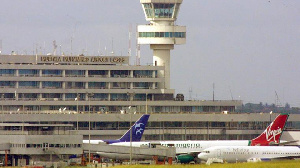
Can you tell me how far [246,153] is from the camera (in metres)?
186

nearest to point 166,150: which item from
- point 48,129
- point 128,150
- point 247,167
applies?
point 128,150

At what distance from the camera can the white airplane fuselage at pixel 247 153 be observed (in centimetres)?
18425

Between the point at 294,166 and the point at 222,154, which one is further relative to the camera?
the point at 222,154

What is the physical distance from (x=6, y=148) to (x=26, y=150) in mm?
2812

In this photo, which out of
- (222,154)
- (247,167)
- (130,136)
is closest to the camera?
(247,167)

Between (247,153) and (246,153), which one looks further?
(247,153)

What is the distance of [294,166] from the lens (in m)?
153

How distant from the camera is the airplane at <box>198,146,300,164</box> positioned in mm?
184050

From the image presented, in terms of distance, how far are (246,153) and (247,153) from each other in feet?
0.67

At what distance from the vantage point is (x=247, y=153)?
18612cm

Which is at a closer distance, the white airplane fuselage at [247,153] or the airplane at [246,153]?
the airplane at [246,153]

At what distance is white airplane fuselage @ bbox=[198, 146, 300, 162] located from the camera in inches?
7254

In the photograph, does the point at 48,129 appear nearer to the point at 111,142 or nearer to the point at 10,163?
the point at 10,163

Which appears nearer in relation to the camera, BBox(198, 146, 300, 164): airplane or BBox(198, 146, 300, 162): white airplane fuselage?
BBox(198, 146, 300, 164): airplane
